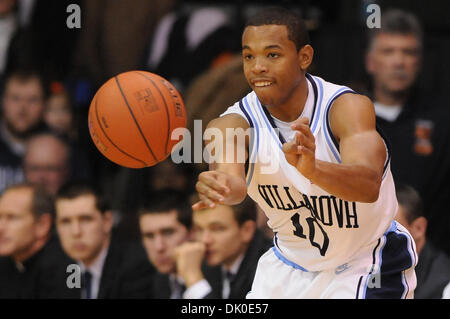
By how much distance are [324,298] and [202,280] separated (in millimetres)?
1438

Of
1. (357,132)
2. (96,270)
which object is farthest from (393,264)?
(96,270)

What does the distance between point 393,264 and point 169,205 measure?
213cm

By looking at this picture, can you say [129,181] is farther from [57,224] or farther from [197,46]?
[197,46]

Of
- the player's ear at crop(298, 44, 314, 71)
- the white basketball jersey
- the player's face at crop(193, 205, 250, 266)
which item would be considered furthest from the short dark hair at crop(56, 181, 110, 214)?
the player's ear at crop(298, 44, 314, 71)

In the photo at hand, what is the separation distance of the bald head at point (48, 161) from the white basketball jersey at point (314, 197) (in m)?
2.89

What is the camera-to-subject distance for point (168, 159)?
6777 mm

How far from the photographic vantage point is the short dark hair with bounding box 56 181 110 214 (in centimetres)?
634

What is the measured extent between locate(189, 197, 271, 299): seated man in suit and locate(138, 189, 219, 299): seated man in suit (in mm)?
93

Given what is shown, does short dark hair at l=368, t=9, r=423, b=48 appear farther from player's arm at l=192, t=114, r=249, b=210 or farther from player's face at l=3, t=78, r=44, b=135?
player's face at l=3, t=78, r=44, b=135

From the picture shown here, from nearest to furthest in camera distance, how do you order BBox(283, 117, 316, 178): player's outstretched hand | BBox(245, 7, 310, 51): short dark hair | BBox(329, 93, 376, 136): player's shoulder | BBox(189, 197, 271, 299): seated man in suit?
BBox(283, 117, 316, 178): player's outstretched hand < BBox(329, 93, 376, 136): player's shoulder < BBox(245, 7, 310, 51): short dark hair < BBox(189, 197, 271, 299): seated man in suit

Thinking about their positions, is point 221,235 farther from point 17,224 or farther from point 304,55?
point 304,55

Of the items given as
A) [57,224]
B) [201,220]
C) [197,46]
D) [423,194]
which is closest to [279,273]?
[201,220]
